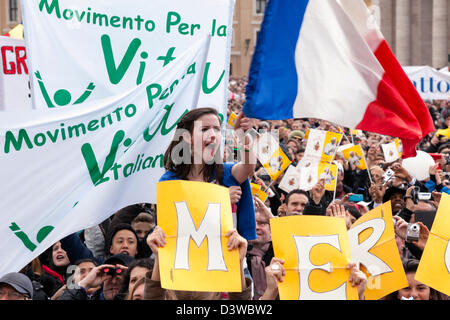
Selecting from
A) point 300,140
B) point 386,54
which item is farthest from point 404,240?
point 300,140

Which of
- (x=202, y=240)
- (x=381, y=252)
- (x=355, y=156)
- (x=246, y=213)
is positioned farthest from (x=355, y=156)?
(x=202, y=240)

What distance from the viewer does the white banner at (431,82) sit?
20047mm

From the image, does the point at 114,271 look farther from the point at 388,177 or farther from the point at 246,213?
the point at 388,177

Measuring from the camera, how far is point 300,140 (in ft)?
49.1

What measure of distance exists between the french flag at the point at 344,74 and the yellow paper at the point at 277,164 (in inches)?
196

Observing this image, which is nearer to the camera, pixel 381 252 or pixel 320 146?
pixel 381 252

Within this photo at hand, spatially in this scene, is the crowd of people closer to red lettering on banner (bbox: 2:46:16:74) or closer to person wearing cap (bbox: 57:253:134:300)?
person wearing cap (bbox: 57:253:134:300)

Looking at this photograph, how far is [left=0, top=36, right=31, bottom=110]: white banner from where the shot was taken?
26.8 feet

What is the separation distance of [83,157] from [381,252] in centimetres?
196

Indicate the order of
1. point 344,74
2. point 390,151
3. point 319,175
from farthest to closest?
1. point 390,151
2. point 319,175
3. point 344,74

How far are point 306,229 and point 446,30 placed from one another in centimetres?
4580

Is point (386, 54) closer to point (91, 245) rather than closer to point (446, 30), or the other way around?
point (91, 245)

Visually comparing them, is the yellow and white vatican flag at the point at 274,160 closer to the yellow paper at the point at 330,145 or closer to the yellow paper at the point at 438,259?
the yellow paper at the point at 330,145

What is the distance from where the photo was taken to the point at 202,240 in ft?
13.3
